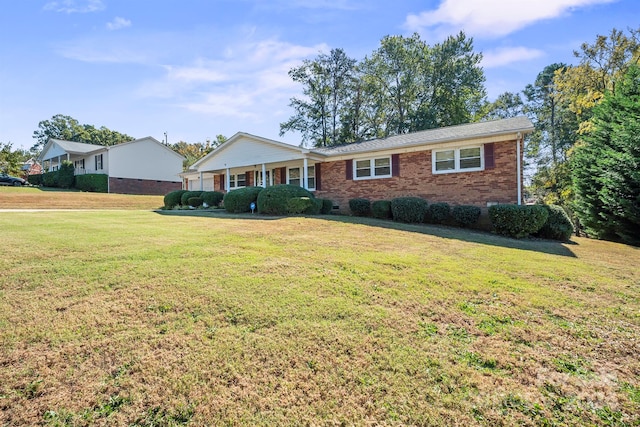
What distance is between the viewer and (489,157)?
1302 centimetres

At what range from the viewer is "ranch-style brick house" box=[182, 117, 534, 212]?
12.8 meters

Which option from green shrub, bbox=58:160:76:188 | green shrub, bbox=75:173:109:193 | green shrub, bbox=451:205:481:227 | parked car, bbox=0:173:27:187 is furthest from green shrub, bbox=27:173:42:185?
green shrub, bbox=451:205:481:227

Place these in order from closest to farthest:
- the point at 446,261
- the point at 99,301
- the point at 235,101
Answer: the point at 99,301 → the point at 446,261 → the point at 235,101

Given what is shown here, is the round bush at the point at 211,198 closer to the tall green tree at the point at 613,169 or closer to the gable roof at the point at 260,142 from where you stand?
the gable roof at the point at 260,142

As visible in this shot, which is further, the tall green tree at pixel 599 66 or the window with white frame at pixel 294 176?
the window with white frame at pixel 294 176

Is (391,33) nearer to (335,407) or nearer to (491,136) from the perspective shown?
(491,136)

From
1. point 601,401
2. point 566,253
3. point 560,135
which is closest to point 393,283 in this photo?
point 601,401

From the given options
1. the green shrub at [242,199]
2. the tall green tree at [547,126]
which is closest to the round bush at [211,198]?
the green shrub at [242,199]

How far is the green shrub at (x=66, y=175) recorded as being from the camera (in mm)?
31219

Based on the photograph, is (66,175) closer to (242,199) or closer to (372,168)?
(242,199)

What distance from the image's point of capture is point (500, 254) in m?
7.31

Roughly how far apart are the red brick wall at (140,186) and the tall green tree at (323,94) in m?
15.6

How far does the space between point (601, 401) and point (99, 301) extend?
16.9ft

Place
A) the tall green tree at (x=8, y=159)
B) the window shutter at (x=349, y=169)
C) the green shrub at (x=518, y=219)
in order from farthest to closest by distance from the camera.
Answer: the tall green tree at (x=8, y=159) → the window shutter at (x=349, y=169) → the green shrub at (x=518, y=219)
